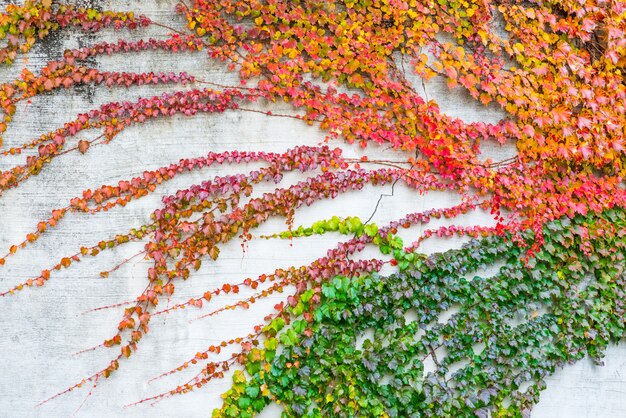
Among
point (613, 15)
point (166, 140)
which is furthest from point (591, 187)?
point (166, 140)

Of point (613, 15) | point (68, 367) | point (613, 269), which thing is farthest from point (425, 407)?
point (613, 15)

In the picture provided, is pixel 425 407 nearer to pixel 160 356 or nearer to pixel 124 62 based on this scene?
pixel 160 356

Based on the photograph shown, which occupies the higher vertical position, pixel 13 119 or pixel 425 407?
pixel 13 119

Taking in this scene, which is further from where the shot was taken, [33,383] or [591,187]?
[591,187]

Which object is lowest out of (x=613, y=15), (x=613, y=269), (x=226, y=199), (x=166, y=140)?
(x=613, y=269)

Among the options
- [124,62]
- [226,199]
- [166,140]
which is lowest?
[226,199]

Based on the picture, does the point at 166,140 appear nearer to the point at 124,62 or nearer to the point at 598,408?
the point at 124,62
